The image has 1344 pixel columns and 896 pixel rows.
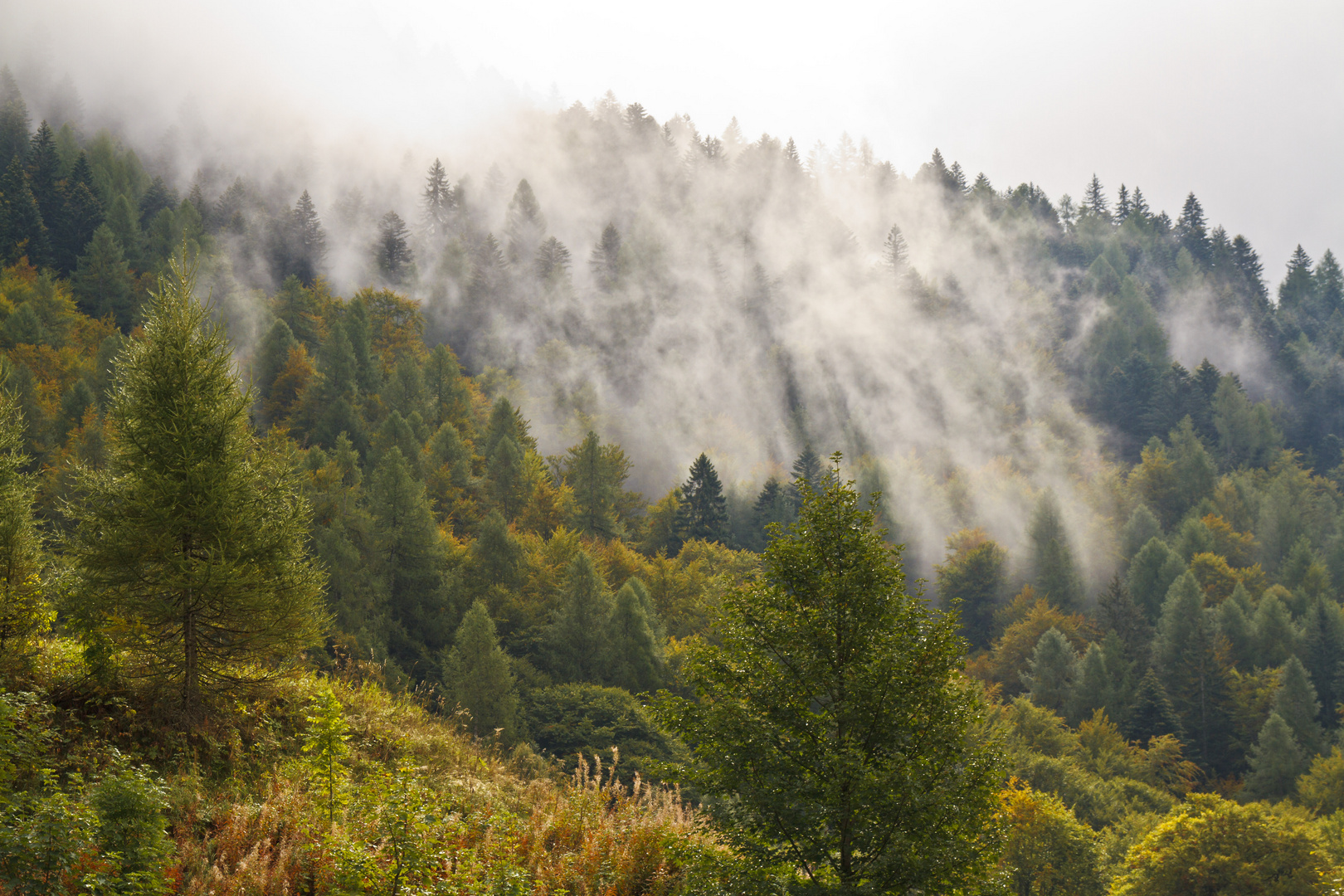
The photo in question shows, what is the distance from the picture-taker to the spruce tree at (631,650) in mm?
49750

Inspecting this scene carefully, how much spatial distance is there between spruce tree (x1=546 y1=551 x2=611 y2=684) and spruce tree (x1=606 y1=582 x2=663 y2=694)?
51 centimetres

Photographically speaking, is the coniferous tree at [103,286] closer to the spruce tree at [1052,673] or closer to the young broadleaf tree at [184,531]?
the young broadleaf tree at [184,531]

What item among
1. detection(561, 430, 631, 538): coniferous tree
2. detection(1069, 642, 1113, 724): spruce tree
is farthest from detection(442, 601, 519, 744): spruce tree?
detection(1069, 642, 1113, 724): spruce tree

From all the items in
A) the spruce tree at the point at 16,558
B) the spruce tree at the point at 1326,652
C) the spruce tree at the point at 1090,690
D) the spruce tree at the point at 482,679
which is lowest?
the spruce tree at the point at 482,679

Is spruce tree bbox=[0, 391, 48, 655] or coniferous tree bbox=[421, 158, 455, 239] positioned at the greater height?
coniferous tree bbox=[421, 158, 455, 239]

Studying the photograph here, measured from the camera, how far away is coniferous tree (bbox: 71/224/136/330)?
94.8 metres

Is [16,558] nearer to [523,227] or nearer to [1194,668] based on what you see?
[1194,668]

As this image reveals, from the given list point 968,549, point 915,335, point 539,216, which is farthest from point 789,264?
point 968,549

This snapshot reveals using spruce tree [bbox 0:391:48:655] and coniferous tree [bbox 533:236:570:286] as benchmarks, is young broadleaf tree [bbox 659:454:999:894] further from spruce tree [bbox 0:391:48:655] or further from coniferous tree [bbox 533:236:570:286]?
coniferous tree [bbox 533:236:570:286]

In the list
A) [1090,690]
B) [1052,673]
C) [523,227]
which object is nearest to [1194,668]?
[1090,690]

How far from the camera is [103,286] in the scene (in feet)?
313

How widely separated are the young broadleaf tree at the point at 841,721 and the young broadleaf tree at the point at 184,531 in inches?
266

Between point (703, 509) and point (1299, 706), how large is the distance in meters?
56.8

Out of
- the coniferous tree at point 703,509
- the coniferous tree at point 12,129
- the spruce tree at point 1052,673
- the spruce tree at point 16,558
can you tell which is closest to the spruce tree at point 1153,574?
the spruce tree at point 1052,673
